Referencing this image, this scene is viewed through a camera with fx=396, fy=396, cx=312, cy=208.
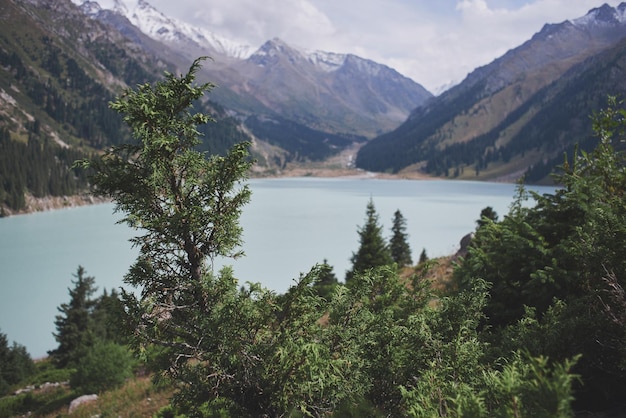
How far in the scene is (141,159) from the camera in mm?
6594

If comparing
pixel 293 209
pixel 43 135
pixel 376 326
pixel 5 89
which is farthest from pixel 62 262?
pixel 5 89

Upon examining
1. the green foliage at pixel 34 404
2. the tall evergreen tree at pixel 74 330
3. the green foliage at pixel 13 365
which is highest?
the green foliage at pixel 34 404

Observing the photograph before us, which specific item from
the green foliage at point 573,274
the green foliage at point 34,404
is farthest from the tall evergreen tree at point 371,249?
the green foliage at point 34,404

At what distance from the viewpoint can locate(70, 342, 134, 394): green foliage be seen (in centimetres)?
1812

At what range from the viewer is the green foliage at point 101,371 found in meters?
18.1

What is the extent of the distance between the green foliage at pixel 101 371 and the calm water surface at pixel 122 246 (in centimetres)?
432

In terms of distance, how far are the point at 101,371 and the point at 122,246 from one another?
56662mm

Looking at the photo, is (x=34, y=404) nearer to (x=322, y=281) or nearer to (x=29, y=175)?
(x=322, y=281)

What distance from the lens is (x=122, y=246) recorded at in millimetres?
69688

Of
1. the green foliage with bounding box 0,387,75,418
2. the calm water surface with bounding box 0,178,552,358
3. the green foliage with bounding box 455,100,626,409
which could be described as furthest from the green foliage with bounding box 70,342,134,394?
the green foliage with bounding box 455,100,626,409

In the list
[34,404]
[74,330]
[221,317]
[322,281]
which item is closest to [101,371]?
[34,404]

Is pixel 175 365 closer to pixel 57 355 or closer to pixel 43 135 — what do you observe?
pixel 57 355

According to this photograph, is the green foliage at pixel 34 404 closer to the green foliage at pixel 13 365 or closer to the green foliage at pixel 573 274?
the green foliage at pixel 13 365

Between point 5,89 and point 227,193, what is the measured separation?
238m
